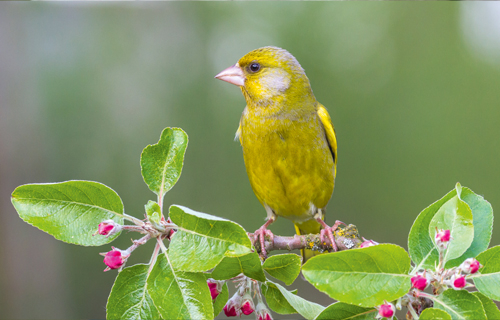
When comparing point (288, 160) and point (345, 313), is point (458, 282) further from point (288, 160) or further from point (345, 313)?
point (288, 160)

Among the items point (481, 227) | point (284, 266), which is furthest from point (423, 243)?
point (284, 266)

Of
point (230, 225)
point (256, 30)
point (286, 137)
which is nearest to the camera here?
point (230, 225)

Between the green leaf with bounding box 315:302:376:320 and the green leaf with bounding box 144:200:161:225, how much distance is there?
1.74 ft

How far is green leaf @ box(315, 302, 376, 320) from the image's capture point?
44.9 inches

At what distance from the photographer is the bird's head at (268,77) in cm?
299

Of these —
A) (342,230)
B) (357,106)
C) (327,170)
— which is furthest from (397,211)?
(342,230)

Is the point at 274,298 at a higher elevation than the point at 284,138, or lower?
lower

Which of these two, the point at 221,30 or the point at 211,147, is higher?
the point at 221,30

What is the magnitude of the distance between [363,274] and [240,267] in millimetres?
392

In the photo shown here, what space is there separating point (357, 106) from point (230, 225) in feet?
32.0

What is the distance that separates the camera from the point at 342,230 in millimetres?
1989

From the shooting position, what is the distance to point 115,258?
1.20 metres

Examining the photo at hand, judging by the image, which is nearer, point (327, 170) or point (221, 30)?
point (327, 170)

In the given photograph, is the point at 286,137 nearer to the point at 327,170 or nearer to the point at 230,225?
the point at 327,170
